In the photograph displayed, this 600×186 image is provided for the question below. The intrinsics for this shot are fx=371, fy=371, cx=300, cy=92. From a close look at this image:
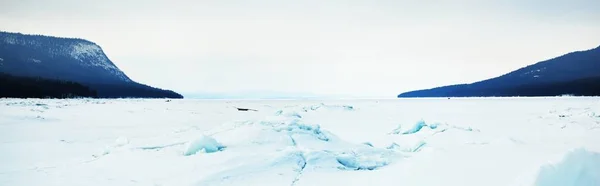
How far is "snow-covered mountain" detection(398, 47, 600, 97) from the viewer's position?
86.9 metres

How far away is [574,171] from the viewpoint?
137 inches

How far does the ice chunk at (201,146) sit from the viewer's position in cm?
592

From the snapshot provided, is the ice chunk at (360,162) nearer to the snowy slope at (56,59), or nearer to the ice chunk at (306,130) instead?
the ice chunk at (306,130)

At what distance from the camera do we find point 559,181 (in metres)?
3.42

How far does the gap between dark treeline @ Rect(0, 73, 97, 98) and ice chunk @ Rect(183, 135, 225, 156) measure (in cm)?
6066

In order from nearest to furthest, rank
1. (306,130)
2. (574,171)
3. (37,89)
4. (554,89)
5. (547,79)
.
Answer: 1. (574,171)
2. (306,130)
3. (37,89)
4. (554,89)
5. (547,79)

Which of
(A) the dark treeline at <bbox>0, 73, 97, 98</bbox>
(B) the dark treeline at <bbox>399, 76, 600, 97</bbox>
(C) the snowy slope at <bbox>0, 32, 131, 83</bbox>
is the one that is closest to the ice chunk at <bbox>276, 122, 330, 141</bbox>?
(A) the dark treeline at <bbox>0, 73, 97, 98</bbox>

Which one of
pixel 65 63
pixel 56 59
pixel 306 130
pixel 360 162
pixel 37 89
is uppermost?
pixel 56 59

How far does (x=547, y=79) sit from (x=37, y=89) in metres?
127

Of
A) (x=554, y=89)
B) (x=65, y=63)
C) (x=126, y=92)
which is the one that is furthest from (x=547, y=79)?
(x=65, y=63)

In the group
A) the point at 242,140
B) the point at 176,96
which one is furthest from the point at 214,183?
the point at 176,96

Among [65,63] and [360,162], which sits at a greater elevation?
[65,63]

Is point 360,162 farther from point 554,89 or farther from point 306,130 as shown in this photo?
point 554,89

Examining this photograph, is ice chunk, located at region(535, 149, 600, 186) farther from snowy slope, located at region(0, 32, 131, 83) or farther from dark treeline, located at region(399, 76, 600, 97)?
snowy slope, located at region(0, 32, 131, 83)
